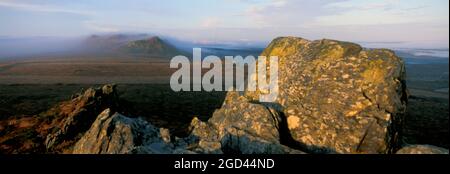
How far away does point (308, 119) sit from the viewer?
46.9 feet

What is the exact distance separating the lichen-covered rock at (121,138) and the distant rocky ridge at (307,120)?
0.10ft

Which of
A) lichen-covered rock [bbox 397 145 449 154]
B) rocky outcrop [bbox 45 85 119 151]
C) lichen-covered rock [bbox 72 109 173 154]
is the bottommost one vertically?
rocky outcrop [bbox 45 85 119 151]

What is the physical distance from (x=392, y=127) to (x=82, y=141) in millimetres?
10247

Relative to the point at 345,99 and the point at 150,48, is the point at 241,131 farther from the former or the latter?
the point at 150,48

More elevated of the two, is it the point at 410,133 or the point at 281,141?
the point at 281,141

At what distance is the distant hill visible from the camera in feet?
582

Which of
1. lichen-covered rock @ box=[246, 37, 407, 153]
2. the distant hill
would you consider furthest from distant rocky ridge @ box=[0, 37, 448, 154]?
the distant hill

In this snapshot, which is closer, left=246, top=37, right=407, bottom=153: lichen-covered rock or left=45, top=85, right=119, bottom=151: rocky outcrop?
left=246, top=37, right=407, bottom=153: lichen-covered rock

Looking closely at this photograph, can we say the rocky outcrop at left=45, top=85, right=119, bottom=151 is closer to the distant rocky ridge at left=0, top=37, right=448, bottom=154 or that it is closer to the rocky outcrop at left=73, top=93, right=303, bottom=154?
the distant rocky ridge at left=0, top=37, right=448, bottom=154

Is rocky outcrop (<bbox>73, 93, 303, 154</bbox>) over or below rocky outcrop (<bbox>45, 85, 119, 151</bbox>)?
over

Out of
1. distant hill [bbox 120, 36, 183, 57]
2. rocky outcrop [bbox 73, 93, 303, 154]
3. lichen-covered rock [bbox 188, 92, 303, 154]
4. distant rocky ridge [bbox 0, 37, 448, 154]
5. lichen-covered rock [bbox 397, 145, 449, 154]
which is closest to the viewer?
lichen-covered rock [bbox 397, 145, 449, 154]
